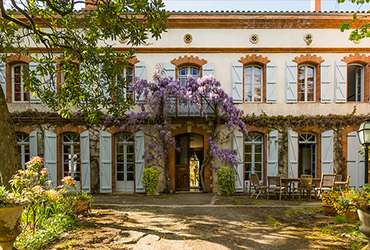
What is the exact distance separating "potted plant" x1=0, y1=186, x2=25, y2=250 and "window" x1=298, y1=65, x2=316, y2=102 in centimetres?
985

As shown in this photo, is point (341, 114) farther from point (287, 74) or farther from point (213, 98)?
point (213, 98)

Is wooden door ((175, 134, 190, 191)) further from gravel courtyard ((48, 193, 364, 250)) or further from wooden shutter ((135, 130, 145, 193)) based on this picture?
gravel courtyard ((48, 193, 364, 250))

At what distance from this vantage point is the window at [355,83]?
9845 millimetres

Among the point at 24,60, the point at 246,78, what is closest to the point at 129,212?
the point at 246,78

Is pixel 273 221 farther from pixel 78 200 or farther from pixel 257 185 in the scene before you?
pixel 78 200

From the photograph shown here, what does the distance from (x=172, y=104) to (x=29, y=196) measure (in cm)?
623

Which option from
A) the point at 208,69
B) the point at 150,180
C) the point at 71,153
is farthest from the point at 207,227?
the point at 71,153

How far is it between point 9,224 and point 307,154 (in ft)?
33.1

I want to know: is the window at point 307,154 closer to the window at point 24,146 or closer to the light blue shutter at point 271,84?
the light blue shutter at point 271,84

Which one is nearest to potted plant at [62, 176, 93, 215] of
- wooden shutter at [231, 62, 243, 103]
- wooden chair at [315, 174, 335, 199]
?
wooden shutter at [231, 62, 243, 103]

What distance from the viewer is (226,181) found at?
8.75 m

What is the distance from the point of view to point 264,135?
A: 955 centimetres

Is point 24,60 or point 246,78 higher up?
point 24,60

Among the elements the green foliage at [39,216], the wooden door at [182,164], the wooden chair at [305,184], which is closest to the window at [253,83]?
the wooden door at [182,164]
